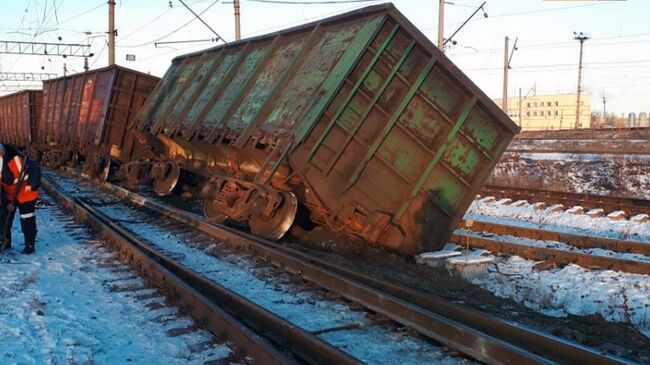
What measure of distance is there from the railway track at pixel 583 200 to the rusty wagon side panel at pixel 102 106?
10476mm

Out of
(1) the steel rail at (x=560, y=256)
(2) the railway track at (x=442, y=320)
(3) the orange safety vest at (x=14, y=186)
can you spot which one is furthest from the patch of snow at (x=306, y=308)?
(1) the steel rail at (x=560, y=256)

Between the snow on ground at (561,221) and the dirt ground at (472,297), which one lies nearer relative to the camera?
the dirt ground at (472,297)

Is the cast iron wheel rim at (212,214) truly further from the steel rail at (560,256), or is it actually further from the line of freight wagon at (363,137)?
the steel rail at (560,256)

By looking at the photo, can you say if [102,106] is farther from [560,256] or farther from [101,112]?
[560,256]

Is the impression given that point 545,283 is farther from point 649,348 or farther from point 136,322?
point 136,322

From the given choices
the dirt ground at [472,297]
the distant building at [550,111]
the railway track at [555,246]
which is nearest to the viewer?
the dirt ground at [472,297]

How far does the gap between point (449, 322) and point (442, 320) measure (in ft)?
0.24

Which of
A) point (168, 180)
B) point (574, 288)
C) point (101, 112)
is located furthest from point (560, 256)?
point (101, 112)

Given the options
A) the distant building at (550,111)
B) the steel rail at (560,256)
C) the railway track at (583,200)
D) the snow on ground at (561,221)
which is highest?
the distant building at (550,111)

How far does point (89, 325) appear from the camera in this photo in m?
5.00

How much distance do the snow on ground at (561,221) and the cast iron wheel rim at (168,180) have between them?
6906mm

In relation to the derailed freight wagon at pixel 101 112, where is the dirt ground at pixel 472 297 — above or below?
below

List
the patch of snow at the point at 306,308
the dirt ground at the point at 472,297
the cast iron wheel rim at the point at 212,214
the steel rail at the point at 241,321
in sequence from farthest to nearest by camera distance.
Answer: the cast iron wheel rim at the point at 212,214, the dirt ground at the point at 472,297, the patch of snow at the point at 306,308, the steel rail at the point at 241,321

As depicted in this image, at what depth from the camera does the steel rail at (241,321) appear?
4074 millimetres
